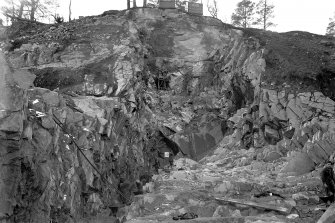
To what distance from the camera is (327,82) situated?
22.5 m

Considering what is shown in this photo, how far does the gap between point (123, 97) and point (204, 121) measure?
26.2ft

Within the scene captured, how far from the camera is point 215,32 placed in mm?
29625

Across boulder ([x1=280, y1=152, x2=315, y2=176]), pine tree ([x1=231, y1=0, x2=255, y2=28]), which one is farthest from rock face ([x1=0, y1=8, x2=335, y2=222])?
pine tree ([x1=231, y1=0, x2=255, y2=28])

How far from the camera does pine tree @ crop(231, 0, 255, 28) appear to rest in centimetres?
3678

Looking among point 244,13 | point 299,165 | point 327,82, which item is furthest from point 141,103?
point 244,13

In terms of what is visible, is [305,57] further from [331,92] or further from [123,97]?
[123,97]

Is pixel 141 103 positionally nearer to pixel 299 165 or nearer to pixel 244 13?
pixel 299 165

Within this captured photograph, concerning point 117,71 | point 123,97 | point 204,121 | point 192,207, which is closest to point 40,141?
point 192,207

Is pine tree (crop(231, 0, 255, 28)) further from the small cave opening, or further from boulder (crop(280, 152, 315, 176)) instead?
boulder (crop(280, 152, 315, 176))

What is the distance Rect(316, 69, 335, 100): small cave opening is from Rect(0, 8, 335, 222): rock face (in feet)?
0.21

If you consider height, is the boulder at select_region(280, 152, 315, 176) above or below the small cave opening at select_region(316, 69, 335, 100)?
below

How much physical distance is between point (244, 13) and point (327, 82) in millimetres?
16880

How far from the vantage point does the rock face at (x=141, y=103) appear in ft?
27.5

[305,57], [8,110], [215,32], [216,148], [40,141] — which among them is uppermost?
[215,32]
